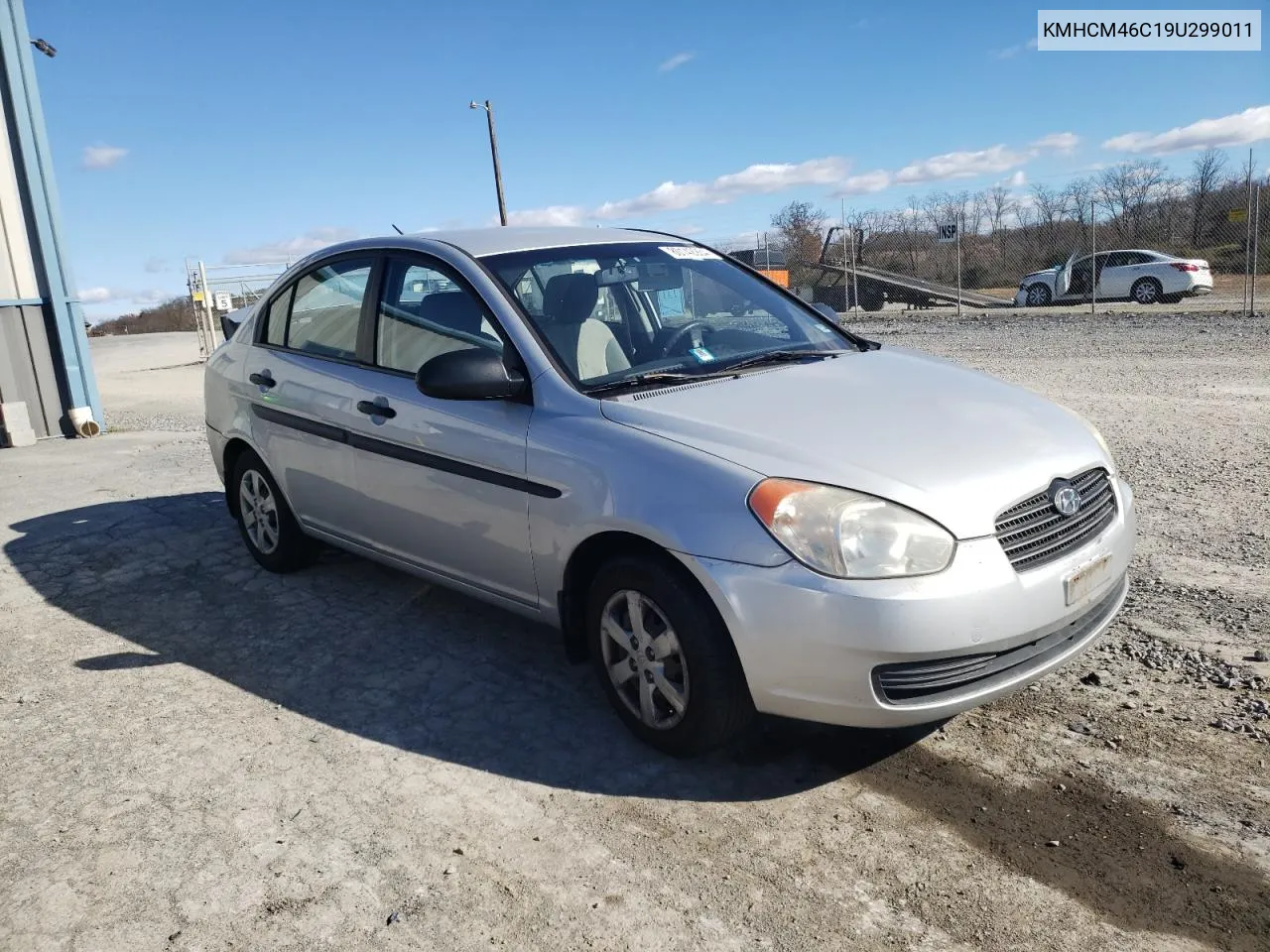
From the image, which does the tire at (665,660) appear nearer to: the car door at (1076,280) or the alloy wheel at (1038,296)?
the car door at (1076,280)

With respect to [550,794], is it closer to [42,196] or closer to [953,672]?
[953,672]

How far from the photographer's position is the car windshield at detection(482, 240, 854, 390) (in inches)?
152

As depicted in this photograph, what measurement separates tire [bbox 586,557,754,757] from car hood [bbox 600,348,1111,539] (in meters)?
0.47

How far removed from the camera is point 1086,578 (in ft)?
10.4

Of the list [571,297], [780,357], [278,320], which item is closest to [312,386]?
[278,320]

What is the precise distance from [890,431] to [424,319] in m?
2.10

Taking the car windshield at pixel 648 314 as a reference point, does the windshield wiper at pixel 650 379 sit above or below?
below

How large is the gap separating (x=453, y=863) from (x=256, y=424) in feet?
10.3

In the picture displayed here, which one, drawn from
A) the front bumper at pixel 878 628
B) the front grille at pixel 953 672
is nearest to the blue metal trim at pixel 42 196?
the front bumper at pixel 878 628

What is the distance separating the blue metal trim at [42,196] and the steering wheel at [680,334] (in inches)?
366

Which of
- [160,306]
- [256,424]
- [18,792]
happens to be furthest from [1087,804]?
[160,306]

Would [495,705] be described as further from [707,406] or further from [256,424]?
[256,424]

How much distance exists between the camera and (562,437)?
11.6ft

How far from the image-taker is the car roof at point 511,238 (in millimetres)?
4297
